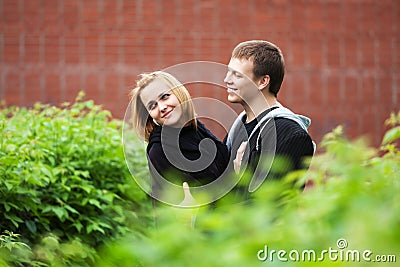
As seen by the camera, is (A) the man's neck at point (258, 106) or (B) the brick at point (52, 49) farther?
(B) the brick at point (52, 49)

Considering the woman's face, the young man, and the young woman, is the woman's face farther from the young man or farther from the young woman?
the young man

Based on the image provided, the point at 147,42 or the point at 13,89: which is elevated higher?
the point at 147,42

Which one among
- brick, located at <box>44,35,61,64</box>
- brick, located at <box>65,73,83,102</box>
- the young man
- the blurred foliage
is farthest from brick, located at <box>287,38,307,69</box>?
the young man

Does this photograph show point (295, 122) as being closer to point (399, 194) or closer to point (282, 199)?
point (282, 199)

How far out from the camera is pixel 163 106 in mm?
3609

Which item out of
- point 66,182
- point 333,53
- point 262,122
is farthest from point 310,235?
point 333,53

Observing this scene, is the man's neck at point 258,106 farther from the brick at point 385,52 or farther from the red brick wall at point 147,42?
the brick at point 385,52

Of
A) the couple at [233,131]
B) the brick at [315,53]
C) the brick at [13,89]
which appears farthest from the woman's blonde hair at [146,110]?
the brick at [315,53]

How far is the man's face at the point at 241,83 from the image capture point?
359cm

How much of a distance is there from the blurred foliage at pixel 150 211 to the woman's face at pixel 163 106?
17.8 inches

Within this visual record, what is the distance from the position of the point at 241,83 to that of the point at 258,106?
Answer: 0.15 metres

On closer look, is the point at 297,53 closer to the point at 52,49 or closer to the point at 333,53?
the point at 333,53

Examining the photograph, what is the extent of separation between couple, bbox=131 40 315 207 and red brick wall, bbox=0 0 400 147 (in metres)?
4.72

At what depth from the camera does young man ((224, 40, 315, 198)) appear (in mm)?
3438
